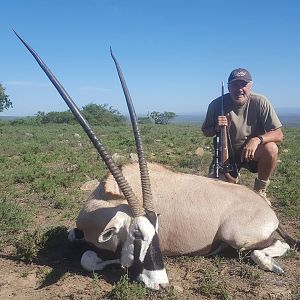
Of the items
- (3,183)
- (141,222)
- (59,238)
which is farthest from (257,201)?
(3,183)

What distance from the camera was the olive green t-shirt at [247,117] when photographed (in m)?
6.69

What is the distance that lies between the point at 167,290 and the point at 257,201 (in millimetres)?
1704

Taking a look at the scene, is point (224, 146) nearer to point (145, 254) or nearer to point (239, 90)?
point (239, 90)

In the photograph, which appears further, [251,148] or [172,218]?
[251,148]

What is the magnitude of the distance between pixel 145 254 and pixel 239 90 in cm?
345

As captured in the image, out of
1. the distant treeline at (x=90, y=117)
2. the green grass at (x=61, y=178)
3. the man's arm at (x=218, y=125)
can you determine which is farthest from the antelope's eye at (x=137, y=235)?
the distant treeline at (x=90, y=117)

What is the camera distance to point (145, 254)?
4.05 meters

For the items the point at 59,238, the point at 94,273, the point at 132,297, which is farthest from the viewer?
the point at 59,238

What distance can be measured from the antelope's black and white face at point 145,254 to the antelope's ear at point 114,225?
125 mm

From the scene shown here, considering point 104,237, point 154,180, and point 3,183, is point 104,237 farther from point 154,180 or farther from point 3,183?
point 3,183

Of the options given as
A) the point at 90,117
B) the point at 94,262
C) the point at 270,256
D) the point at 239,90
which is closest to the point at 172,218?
the point at 94,262

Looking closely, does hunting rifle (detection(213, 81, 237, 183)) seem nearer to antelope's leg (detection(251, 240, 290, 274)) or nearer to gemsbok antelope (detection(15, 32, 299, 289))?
gemsbok antelope (detection(15, 32, 299, 289))

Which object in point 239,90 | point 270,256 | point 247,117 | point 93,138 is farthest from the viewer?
point 247,117

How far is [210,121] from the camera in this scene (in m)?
7.07
